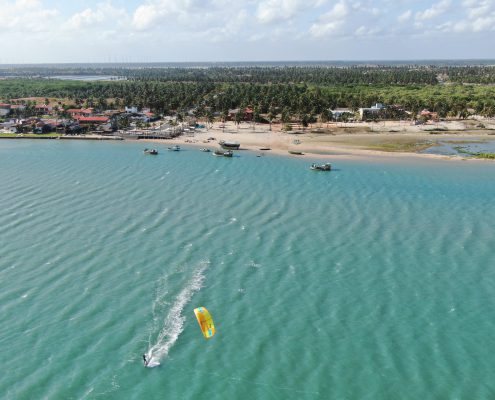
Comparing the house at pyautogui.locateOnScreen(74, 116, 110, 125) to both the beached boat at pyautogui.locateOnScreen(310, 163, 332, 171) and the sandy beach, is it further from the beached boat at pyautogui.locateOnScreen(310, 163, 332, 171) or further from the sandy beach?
the beached boat at pyautogui.locateOnScreen(310, 163, 332, 171)

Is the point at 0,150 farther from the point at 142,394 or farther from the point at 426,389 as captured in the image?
the point at 426,389

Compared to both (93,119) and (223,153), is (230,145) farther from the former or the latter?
(93,119)

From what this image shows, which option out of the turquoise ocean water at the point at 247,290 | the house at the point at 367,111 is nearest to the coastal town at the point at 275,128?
the house at the point at 367,111

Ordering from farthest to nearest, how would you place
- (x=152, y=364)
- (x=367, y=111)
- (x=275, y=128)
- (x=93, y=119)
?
(x=367, y=111) → (x=275, y=128) → (x=93, y=119) → (x=152, y=364)

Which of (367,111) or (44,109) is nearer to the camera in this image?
(367,111)

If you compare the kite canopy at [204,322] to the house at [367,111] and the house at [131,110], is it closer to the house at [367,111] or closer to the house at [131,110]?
the house at [131,110]

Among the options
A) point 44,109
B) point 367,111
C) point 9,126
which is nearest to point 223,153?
point 9,126
